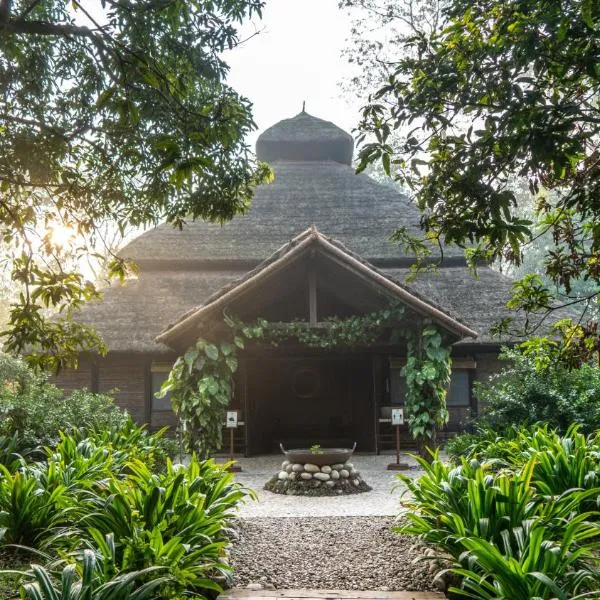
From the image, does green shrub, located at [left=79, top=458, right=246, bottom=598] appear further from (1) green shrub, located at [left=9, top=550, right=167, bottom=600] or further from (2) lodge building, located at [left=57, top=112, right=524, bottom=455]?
(2) lodge building, located at [left=57, top=112, right=524, bottom=455]

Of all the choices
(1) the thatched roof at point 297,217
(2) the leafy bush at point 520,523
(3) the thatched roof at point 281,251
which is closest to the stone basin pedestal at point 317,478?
(2) the leafy bush at point 520,523

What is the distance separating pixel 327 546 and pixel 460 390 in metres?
10.9

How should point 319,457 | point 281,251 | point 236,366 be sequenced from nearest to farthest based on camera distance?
1. point 319,457
2. point 236,366
3. point 281,251

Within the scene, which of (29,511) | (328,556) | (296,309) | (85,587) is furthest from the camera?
(296,309)

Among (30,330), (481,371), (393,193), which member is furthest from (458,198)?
(393,193)

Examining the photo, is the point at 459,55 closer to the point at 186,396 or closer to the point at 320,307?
the point at 186,396

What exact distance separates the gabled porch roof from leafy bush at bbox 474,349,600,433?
81.7 inches

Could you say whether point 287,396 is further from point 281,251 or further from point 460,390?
point 281,251

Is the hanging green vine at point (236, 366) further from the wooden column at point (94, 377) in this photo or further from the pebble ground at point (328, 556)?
the wooden column at point (94, 377)

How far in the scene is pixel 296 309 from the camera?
49.3 feet

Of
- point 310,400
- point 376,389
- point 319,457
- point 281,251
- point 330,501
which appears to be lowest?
point 330,501

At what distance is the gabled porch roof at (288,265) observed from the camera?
41.0ft

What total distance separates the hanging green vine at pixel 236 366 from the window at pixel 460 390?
13.8 feet

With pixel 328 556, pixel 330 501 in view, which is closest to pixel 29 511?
pixel 328 556
